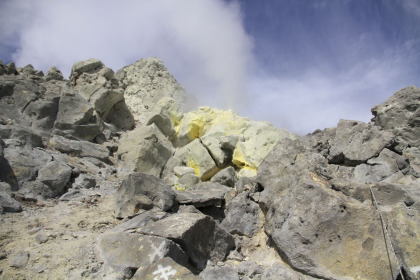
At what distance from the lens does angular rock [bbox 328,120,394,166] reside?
31.0 ft

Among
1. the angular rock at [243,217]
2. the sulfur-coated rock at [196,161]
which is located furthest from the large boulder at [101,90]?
the angular rock at [243,217]

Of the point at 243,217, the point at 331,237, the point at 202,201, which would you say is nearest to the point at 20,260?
the point at 202,201

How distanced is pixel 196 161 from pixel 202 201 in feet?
24.4

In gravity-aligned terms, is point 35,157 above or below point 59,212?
above

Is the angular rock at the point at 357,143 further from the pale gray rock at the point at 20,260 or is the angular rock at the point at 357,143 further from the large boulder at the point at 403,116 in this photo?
the pale gray rock at the point at 20,260

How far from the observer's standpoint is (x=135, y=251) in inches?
234

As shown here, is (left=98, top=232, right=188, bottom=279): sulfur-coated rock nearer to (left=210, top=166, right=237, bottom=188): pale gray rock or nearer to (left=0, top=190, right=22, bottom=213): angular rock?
(left=0, top=190, right=22, bottom=213): angular rock

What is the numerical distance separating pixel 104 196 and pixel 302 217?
6904mm

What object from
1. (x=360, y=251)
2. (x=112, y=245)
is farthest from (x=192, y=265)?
(x=360, y=251)

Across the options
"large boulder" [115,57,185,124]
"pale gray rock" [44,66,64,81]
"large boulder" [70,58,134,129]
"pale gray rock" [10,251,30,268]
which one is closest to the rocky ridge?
"pale gray rock" [10,251,30,268]

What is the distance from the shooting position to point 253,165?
→ 15555 mm

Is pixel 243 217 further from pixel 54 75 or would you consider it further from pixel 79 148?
pixel 54 75

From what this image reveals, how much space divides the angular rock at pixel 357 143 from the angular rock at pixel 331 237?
12.6ft

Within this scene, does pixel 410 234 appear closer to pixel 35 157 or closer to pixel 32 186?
pixel 32 186
